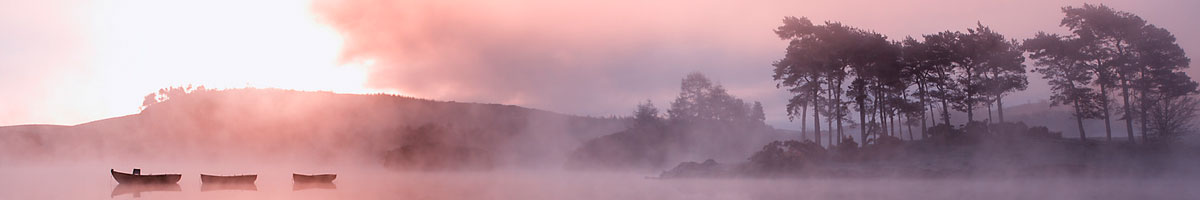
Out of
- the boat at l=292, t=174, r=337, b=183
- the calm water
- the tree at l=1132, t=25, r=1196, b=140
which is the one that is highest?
the tree at l=1132, t=25, r=1196, b=140

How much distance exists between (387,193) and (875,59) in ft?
128

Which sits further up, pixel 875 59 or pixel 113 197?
pixel 875 59

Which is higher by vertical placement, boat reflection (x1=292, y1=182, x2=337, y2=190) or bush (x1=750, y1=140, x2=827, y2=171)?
bush (x1=750, y1=140, x2=827, y2=171)

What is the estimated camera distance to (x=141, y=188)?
145 ft

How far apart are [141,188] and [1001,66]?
A: 6029cm

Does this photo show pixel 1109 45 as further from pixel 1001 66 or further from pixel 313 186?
pixel 313 186

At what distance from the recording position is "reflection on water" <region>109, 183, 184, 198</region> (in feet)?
134

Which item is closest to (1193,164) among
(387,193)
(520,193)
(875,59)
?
(875,59)

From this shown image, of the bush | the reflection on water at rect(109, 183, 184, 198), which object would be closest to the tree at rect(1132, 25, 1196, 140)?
the bush

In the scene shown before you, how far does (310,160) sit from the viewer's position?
3807 inches

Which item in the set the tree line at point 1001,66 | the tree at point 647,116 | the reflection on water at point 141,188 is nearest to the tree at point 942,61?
the tree line at point 1001,66

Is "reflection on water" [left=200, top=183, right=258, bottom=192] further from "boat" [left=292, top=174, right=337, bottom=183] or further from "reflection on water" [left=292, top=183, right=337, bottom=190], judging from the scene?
"boat" [left=292, top=174, right=337, bottom=183]

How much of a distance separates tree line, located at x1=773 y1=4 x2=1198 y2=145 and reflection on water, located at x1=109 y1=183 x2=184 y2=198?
44.3m

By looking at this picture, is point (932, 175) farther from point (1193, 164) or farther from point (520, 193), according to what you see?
point (520, 193)
